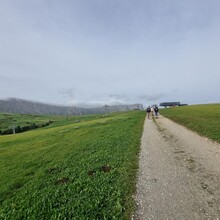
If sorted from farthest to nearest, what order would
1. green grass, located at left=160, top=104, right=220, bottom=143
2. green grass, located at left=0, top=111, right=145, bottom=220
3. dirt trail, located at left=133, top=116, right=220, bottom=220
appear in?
green grass, located at left=160, top=104, right=220, bottom=143 < green grass, located at left=0, top=111, right=145, bottom=220 < dirt trail, located at left=133, top=116, right=220, bottom=220

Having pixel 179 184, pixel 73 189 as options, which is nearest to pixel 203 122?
pixel 179 184

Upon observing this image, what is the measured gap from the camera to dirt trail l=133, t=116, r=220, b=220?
7074 millimetres

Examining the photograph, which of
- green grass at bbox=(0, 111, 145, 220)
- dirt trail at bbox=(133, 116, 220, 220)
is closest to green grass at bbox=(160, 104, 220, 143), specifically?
dirt trail at bbox=(133, 116, 220, 220)

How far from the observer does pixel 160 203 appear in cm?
772

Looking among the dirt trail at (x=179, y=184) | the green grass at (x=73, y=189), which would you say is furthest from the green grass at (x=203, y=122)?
the green grass at (x=73, y=189)

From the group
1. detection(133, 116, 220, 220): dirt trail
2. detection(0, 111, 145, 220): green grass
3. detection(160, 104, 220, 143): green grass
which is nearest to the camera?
detection(133, 116, 220, 220): dirt trail

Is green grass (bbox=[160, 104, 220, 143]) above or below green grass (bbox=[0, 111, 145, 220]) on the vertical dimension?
above

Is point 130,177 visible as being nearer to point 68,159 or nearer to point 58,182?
point 58,182

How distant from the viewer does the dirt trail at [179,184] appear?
707 cm

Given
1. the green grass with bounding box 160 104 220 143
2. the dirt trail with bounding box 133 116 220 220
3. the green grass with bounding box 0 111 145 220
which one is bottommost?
the green grass with bounding box 0 111 145 220

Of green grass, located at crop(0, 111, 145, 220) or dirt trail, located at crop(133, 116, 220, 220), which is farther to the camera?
green grass, located at crop(0, 111, 145, 220)

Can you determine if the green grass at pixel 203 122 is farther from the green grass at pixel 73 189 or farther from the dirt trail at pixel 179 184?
the green grass at pixel 73 189

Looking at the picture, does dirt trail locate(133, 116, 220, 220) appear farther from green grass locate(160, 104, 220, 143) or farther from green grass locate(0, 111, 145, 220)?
green grass locate(160, 104, 220, 143)

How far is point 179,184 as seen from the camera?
363 inches
